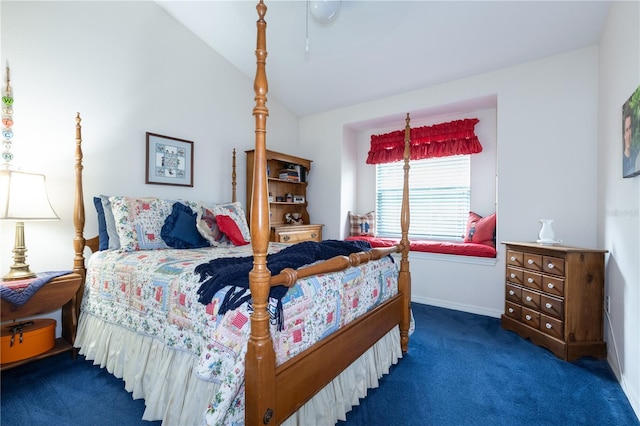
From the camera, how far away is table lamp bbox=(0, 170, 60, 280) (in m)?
A: 1.85

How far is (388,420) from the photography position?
5.09ft

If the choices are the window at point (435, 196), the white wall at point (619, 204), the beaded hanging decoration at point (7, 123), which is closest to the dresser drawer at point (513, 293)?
the white wall at point (619, 204)

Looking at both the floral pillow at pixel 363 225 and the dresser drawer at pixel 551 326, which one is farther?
the floral pillow at pixel 363 225

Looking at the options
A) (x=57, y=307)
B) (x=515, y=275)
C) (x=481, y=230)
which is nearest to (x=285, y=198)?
(x=481, y=230)

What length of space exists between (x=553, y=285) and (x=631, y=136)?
1149 mm

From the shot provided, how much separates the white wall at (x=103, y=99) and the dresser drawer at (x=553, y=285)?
3.23m

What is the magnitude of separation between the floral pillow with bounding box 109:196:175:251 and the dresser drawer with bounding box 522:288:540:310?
3.02 m

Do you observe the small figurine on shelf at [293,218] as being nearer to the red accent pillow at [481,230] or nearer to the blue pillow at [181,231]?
the blue pillow at [181,231]

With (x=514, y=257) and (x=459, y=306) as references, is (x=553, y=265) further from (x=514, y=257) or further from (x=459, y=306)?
(x=459, y=306)

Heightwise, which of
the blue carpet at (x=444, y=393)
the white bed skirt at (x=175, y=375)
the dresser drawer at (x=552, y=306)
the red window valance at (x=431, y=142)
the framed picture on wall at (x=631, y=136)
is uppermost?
the red window valance at (x=431, y=142)

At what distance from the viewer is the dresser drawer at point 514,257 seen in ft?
8.61

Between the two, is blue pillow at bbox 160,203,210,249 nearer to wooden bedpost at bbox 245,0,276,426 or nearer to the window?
wooden bedpost at bbox 245,0,276,426

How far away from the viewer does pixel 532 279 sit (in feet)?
8.20

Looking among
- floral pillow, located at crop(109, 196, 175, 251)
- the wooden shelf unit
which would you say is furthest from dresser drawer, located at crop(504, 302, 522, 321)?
floral pillow, located at crop(109, 196, 175, 251)
